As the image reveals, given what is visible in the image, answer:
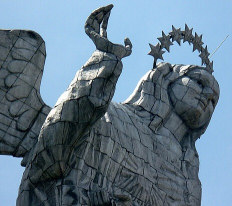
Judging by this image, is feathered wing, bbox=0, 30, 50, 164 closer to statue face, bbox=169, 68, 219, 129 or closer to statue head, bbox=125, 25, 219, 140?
statue head, bbox=125, 25, 219, 140

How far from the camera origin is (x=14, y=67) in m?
15.0

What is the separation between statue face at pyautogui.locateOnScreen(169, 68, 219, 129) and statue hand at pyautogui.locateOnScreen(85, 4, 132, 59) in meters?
2.47

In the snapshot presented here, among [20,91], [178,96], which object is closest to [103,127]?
[20,91]

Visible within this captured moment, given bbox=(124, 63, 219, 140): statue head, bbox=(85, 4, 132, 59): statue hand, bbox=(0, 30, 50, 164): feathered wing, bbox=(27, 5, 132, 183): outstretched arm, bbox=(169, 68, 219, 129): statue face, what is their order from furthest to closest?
bbox=(169, 68, 219, 129): statue face, bbox=(124, 63, 219, 140): statue head, bbox=(0, 30, 50, 164): feathered wing, bbox=(85, 4, 132, 59): statue hand, bbox=(27, 5, 132, 183): outstretched arm

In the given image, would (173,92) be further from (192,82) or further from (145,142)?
(145,142)

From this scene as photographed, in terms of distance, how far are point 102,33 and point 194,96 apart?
2.94 m

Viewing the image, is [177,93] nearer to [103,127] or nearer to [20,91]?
Answer: [103,127]

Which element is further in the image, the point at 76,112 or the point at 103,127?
the point at 103,127

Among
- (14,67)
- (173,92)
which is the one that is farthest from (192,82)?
(14,67)

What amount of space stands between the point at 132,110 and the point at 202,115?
137 centimetres

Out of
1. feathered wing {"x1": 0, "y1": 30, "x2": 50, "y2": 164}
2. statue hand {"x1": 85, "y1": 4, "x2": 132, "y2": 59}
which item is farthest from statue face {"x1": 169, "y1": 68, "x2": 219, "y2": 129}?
feathered wing {"x1": 0, "y1": 30, "x2": 50, "y2": 164}

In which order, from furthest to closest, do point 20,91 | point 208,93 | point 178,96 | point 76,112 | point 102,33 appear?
point 208,93 → point 178,96 → point 20,91 → point 102,33 → point 76,112

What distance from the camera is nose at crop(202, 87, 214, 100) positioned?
1697 centimetres

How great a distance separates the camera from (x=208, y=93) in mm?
16969
